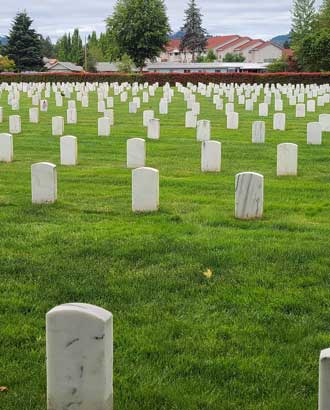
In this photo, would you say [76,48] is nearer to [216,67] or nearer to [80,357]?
[216,67]

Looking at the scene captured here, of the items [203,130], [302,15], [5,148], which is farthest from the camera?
[302,15]

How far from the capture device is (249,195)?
25.6 ft

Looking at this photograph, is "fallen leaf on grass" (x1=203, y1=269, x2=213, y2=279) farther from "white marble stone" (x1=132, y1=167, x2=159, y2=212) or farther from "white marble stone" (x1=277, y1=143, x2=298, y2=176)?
"white marble stone" (x1=277, y1=143, x2=298, y2=176)

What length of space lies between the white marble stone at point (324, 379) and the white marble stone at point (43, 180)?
233 inches

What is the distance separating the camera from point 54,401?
3.50 m

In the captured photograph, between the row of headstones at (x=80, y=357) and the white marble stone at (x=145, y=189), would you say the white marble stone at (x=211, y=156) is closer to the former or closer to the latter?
the white marble stone at (x=145, y=189)

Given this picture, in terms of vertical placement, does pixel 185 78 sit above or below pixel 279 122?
above

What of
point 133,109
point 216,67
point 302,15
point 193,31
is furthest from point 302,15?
point 133,109

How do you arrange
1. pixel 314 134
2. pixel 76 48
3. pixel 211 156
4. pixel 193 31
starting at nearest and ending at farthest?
pixel 211 156 < pixel 314 134 < pixel 193 31 < pixel 76 48

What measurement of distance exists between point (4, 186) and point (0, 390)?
249 inches

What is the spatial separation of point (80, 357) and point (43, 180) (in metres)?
5.42

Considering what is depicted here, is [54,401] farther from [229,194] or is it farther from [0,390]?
[229,194]

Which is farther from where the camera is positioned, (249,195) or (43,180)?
(43,180)

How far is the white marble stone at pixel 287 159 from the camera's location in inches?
411
